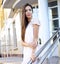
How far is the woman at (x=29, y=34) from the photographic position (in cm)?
367

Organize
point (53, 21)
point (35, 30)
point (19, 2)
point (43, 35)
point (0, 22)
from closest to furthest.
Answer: point (35, 30) → point (43, 35) → point (53, 21) → point (19, 2) → point (0, 22)

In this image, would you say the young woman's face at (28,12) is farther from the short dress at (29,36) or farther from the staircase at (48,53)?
the staircase at (48,53)

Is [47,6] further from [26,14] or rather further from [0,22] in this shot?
[0,22]

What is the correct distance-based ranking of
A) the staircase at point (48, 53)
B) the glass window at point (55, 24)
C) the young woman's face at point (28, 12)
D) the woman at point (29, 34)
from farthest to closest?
the glass window at point (55, 24) → the staircase at point (48, 53) → the young woman's face at point (28, 12) → the woman at point (29, 34)

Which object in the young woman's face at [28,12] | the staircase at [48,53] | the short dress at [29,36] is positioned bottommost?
the staircase at [48,53]

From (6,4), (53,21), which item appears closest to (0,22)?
(6,4)

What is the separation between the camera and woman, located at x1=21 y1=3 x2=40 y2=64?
3.67 m

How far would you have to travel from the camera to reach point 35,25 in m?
3.70

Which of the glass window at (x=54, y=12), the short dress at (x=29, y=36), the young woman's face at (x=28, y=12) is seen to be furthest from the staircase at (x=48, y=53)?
the glass window at (x=54, y=12)

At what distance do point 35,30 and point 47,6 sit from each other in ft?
38.6

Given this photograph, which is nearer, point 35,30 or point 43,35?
point 35,30

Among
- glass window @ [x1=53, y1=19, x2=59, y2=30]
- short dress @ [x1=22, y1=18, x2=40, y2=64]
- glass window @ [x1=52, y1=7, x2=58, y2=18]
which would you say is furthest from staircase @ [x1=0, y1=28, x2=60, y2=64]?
glass window @ [x1=52, y1=7, x2=58, y2=18]

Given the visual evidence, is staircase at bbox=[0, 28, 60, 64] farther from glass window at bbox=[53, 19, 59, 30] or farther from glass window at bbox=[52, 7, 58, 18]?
glass window at bbox=[52, 7, 58, 18]

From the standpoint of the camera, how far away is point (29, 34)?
12.3 ft
